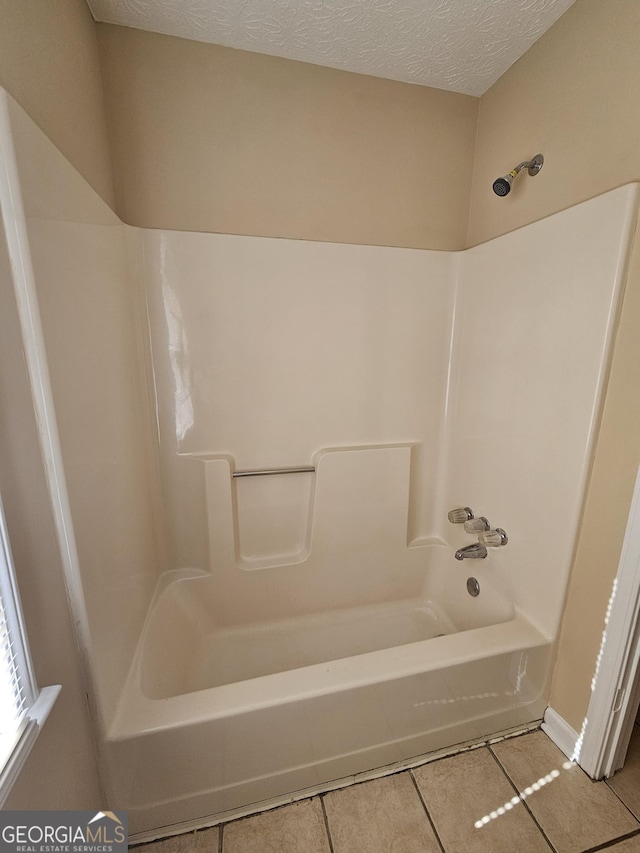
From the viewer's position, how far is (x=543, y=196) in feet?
4.13

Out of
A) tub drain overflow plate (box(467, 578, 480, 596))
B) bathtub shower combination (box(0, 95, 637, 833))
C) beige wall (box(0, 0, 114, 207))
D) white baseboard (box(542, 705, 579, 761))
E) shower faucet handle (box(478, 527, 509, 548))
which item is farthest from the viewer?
tub drain overflow plate (box(467, 578, 480, 596))

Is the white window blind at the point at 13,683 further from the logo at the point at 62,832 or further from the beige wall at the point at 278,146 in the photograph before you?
the beige wall at the point at 278,146

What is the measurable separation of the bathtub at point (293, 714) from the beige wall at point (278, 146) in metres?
1.59

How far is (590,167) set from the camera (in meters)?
1.09

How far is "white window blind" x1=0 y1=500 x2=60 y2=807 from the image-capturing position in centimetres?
65

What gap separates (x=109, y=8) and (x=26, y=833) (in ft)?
7.06

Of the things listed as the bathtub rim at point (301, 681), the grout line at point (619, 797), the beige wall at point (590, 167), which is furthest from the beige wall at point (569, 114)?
the grout line at point (619, 797)

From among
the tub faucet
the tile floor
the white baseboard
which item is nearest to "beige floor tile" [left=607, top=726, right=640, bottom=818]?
the tile floor

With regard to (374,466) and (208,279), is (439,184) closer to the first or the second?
(208,279)

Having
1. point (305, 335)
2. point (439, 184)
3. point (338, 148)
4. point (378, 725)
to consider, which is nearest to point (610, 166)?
point (439, 184)

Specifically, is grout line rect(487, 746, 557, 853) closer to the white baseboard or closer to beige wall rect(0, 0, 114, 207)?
the white baseboard

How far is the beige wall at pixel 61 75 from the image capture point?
735 millimetres

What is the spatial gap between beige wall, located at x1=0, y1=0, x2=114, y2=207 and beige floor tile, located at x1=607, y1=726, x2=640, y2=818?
95.0 inches

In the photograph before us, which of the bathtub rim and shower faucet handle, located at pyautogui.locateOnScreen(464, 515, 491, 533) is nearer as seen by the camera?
the bathtub rim
